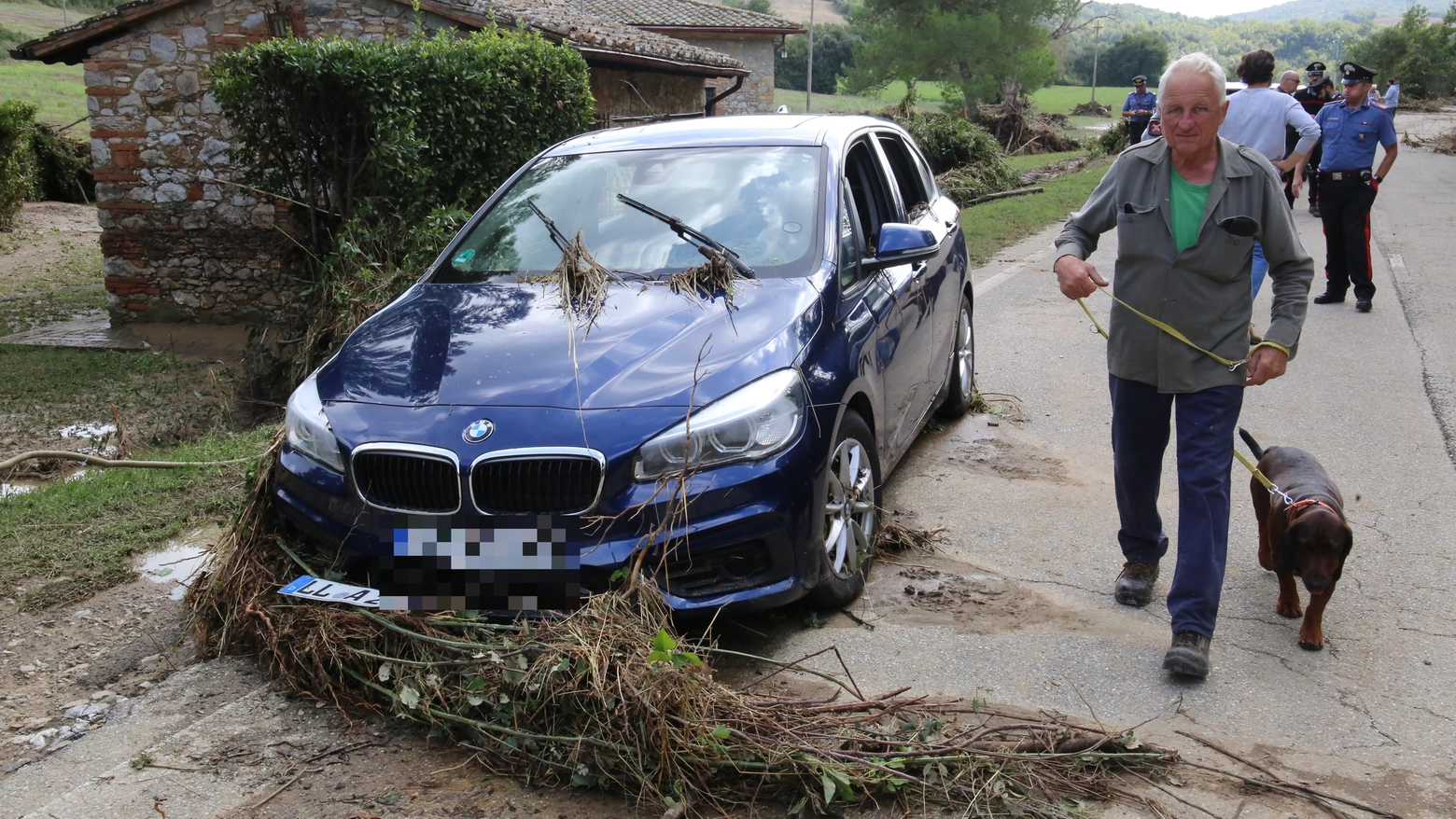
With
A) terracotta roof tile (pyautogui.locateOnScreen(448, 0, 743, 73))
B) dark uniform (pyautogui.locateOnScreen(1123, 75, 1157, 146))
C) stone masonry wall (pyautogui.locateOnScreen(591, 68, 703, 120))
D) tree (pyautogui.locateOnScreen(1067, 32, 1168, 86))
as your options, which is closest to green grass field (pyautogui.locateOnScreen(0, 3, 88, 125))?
terracotta roof tile (pyautogui.locateOnScreen(448, 0, 743, 73))

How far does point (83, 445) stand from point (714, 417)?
5.89 meters

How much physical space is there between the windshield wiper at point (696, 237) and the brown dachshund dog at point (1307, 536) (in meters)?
2.10

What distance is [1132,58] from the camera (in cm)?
9200

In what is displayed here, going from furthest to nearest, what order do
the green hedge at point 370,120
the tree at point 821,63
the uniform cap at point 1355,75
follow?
the tree at point 821,63 → the uniform cap at point 1355,75 → the green hedge at point 370,120

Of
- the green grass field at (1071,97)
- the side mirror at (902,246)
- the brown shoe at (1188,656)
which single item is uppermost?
the green grass field at (1071,97)

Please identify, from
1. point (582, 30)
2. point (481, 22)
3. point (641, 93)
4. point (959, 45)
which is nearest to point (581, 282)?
point (481, 22)

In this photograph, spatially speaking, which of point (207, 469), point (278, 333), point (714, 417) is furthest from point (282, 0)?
point (714, 417)

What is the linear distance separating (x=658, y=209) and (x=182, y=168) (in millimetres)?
10453

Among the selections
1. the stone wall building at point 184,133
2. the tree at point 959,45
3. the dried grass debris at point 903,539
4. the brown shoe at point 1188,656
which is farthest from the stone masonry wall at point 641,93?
the tree at point 959,45

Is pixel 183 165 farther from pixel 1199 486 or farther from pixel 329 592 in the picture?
pixel 1199 486

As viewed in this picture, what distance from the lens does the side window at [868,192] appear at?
5.07m

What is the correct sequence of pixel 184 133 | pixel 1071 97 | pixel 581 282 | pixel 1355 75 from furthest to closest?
1. pixel 1071 97
2. pixel 184 133
3. pixel 1355 75
4. pixel 581 282

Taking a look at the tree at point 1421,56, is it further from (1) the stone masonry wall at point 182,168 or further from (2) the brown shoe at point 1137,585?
→ (2) the brown shoe at point 1137,585

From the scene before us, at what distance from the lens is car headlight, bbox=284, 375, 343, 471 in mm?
3785
